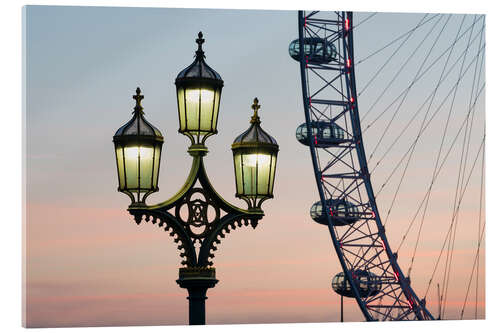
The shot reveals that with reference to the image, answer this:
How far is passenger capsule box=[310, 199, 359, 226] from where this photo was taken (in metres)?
35.7

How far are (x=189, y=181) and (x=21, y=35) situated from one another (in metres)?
6.49

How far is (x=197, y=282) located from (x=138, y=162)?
118 centimetres

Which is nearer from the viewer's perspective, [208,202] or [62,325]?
[208,202]

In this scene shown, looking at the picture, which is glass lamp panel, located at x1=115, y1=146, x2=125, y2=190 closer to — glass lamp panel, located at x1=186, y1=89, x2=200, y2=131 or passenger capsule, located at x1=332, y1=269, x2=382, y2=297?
glass lamp panel, located at x1=186, y1=89, x2=200, y2=131

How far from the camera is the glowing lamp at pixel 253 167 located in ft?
34.0

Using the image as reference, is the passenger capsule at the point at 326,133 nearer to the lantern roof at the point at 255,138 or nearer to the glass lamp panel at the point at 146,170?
the lantern roof at the point at 255,138

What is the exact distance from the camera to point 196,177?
10117mm

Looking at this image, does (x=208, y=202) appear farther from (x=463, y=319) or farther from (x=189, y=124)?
(x=463, y=319)

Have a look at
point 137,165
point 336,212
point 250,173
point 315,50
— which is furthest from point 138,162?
point 336,212

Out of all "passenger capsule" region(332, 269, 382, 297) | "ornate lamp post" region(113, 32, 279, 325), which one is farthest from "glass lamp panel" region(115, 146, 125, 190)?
"passenger capsule" region(332, 269, 382, 297)

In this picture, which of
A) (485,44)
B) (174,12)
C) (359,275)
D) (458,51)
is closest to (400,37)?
(458,51)

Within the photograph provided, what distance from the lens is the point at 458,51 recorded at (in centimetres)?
2019

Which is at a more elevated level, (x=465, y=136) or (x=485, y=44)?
(x=485, y=44)

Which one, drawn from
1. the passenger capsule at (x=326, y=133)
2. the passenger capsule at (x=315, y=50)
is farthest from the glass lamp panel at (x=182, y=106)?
the passenger capsule at (x=326, y=133)
